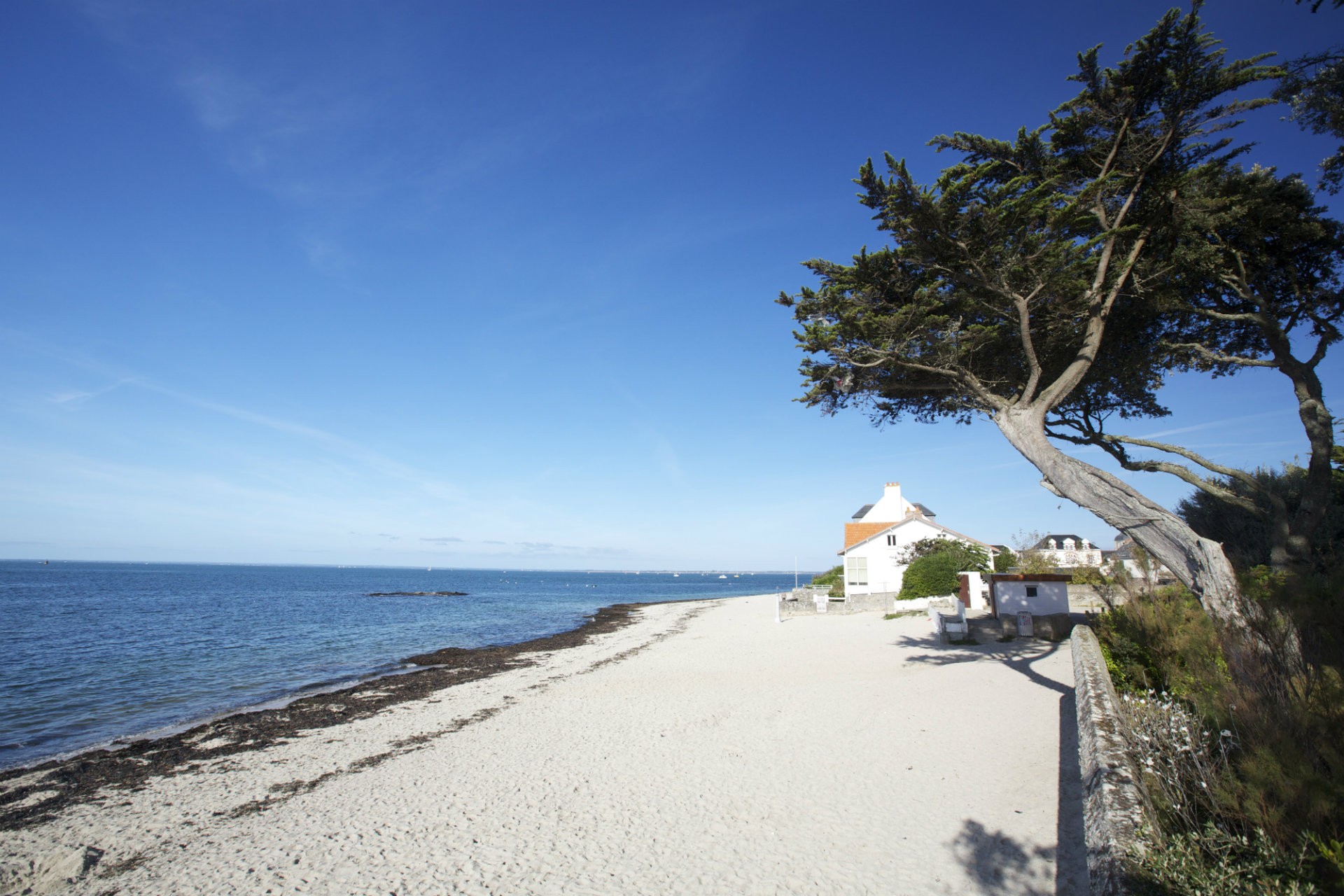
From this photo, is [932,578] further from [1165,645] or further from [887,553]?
[1165,645]

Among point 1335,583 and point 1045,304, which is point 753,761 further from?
point 1045,304

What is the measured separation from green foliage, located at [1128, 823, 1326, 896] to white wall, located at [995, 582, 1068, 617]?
58.5 feet

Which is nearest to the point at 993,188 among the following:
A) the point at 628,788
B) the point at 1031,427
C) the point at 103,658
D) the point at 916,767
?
the point at 1031,427

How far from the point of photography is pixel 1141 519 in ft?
24.6

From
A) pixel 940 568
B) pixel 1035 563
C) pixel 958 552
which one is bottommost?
pixel 940 568

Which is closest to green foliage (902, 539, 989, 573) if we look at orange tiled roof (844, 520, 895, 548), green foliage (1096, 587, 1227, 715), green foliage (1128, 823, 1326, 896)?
orange tiled roof (844, 520, 895, 548)

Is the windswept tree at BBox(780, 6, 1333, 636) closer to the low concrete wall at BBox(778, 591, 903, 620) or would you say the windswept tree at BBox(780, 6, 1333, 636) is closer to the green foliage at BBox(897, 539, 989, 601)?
the green foliage at BBox(897, 539, 989, 601)

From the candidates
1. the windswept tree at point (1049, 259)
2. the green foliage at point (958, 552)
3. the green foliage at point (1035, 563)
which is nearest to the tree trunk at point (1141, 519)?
the windswept tree at point (1049, 259)

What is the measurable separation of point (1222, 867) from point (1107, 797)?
3.90 feet

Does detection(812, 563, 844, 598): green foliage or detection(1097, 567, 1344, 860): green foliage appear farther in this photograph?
detection(812, 563, 844, 598): green foliage

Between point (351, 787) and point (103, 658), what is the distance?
846 inches

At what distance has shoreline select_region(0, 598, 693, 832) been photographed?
31.2 ft

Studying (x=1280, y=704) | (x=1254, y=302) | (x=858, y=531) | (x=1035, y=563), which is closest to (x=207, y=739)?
(x=1280, y=704)

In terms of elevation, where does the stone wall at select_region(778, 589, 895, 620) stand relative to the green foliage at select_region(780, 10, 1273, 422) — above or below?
below
